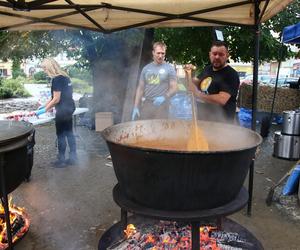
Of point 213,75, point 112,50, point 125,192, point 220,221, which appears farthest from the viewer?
point 112,50

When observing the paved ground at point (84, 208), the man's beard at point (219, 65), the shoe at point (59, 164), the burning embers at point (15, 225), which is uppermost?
the man's beard at point (219, 65)

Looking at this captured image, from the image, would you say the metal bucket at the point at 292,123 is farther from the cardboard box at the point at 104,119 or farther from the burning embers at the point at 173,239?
the cardboard box at the point at 104,119

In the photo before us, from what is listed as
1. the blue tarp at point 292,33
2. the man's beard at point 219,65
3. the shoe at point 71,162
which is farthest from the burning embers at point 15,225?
the blue tarp at point 292,33

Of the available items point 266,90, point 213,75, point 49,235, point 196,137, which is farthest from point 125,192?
point 266,90

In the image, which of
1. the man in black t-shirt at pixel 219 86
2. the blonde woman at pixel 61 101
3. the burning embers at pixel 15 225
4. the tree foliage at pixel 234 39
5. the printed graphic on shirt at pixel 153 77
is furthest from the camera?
the tree foliage at pixel 234 39

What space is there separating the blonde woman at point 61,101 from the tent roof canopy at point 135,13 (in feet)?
2.79

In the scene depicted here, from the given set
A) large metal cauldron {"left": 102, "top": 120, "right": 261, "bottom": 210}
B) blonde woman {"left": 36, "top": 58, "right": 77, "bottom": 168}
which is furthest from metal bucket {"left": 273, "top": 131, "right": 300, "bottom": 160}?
large metal cauldron {"left": 102, "top": 120, "right": 261, "bottom": 210}

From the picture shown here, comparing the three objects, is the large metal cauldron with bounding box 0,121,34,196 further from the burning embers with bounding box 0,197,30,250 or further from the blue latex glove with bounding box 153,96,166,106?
the blue latex glove with bounding box 153,96,166,106

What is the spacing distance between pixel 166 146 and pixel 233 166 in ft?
2.58

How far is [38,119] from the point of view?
6316 mm

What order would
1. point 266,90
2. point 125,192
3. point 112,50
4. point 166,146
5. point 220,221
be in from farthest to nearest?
point 266,90 → point 112,50 → point 220,221 → point 166,146 → point 125,192

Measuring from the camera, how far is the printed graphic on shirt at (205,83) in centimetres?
389

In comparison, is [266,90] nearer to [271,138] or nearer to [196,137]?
[271,138]

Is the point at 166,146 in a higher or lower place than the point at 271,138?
higher
